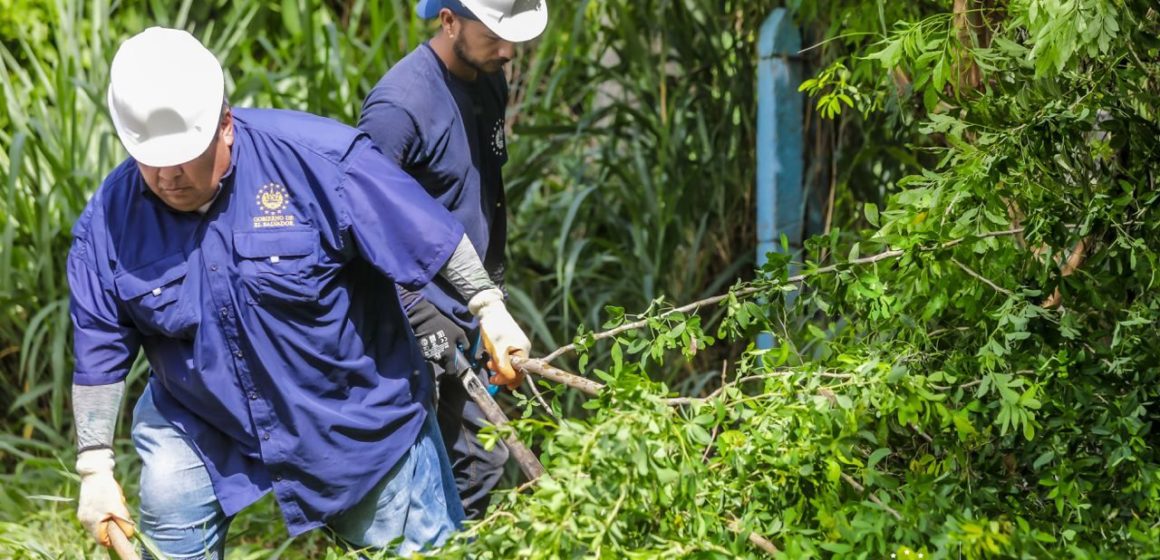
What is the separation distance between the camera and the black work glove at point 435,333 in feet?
11.1

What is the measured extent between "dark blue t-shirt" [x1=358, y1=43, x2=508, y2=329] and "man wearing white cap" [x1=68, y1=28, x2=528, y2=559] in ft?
1.07

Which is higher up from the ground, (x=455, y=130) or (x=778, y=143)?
(x=455, y=130)

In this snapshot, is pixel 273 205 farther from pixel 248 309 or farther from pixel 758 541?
pixel 758 541

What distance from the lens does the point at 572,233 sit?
5102 mm

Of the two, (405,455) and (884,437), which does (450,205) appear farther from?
(884,437)

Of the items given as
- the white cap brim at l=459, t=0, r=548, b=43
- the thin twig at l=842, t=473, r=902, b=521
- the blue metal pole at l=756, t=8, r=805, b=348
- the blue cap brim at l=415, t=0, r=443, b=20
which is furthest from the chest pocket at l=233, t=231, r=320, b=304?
the blue metal pole at l=756, t=8, r=805, b=348

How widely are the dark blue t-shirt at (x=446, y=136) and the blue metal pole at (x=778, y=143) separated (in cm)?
101

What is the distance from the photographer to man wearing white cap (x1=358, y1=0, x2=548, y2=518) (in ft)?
10.9

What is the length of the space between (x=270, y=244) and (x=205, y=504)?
0.59 m

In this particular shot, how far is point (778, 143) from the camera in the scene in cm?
438

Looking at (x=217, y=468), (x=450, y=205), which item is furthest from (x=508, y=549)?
(x=450, y=205)

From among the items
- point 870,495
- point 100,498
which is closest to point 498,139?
point 100,498

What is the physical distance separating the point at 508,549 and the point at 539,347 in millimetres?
2494

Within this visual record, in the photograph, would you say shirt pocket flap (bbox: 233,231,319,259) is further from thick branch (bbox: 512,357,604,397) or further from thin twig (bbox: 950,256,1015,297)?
thin twig (bbox: 950,256,1015,297)
